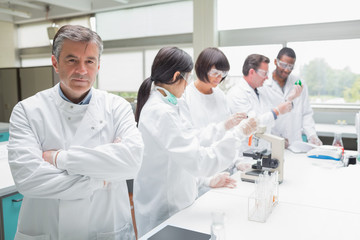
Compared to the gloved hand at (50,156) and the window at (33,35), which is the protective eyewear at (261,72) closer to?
the gloved hand at (50,156)

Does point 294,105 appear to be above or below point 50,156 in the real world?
above

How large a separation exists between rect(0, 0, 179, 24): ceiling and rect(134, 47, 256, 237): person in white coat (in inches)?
189

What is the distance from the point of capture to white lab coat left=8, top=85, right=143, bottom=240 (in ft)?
4.39

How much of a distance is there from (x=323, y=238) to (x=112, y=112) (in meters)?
1.17

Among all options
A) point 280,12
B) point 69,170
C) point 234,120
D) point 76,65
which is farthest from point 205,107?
point 280,12

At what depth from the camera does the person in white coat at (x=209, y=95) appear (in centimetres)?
243

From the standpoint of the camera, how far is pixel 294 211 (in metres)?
1.65

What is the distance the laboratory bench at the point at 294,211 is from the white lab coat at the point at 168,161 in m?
0.15

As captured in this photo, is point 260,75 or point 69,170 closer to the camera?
point 69,170

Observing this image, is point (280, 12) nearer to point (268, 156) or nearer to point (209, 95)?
point (209, 95)

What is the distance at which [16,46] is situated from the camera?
868cm

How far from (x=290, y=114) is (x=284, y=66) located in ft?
1.74

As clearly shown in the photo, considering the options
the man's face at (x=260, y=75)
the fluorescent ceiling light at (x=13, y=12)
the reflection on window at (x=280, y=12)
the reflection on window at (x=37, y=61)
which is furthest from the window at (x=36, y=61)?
the man's face at (x=260, y=75)

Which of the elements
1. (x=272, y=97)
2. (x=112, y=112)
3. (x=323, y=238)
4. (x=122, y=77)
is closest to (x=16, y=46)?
(x=122, y=77)
